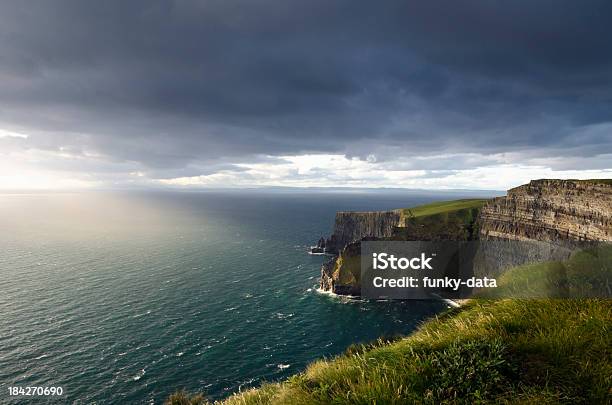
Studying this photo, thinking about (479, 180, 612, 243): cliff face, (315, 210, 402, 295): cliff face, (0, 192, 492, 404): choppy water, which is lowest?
(0, 192, 492, 404): choppy water

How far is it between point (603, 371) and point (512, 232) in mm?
115439

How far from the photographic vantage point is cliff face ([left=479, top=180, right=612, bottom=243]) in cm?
7762

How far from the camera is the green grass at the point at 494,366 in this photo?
611 cm

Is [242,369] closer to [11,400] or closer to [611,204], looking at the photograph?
[11,400]

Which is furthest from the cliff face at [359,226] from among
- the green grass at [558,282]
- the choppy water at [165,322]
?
the green grass at [558,282]

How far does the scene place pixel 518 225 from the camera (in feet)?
339

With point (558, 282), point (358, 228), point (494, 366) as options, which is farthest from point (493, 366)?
point (358, 228)

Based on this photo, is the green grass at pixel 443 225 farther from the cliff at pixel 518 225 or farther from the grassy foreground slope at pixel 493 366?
the grassy foreground slope at pixel 493 366

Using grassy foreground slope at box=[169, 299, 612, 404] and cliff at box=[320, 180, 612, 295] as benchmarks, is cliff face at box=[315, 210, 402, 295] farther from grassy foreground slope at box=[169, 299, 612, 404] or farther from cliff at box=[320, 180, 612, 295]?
grassy foreground slope at box=[169, 299, 612, 404]

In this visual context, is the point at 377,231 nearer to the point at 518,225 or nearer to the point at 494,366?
the point at 518,225

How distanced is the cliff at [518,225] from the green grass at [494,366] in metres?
71.9

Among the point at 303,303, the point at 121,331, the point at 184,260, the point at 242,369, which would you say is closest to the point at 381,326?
the point at 303,303

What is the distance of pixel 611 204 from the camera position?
74.7 meters

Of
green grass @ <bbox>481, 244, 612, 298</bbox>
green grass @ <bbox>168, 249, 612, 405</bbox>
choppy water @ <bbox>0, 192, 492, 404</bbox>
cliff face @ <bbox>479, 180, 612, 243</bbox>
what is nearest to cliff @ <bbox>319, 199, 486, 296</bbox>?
choppy water @ <bbox>0, 192, 492, 404</bbox>
